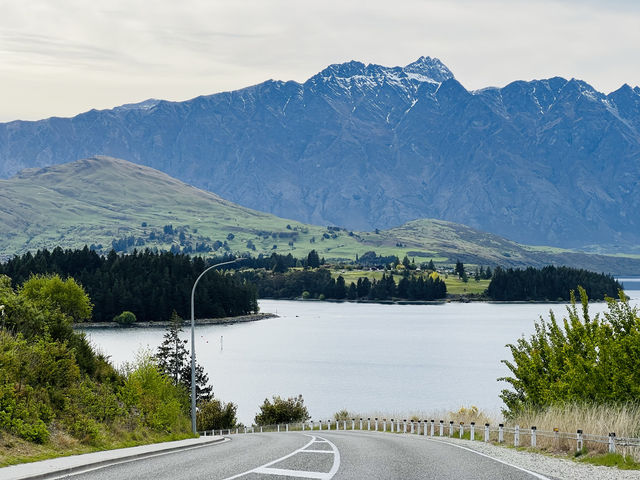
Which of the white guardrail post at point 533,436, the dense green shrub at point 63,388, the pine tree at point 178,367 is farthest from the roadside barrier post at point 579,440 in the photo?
the pine tree at point 178,367

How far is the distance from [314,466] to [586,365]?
1539 centimetres

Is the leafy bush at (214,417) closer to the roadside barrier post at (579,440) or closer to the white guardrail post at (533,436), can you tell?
the white guardrail post at (533,436)

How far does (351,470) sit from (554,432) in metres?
9.05

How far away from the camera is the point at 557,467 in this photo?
2269 cm

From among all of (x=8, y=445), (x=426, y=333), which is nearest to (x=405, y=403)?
(x=8, y=445)

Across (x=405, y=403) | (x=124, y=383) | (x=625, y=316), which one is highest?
(x=625, y=316)

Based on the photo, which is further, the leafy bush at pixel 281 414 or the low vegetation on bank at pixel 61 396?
the leafy bush at pixel 281 414

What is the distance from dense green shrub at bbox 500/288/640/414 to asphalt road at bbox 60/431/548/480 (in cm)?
740

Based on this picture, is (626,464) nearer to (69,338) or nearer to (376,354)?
(69,338)

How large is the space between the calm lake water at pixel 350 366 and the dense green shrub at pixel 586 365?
38184 millimetres

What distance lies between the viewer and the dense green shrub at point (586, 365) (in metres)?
30.9

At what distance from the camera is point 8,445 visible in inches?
901

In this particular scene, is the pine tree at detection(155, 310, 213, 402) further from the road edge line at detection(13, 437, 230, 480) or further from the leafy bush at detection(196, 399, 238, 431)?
the road edge line at detection(13, 437, 230, 480)

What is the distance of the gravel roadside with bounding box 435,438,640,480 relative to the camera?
20522mm
